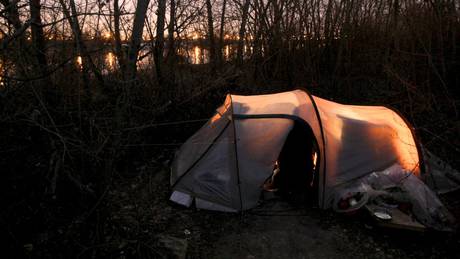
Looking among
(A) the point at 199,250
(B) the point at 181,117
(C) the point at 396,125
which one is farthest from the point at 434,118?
(A) the point at 199,250

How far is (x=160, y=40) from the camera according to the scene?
867cm

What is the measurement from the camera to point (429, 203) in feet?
15.7

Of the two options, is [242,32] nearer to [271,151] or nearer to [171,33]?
[171,33]

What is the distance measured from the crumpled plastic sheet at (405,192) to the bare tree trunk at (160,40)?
4912 millimetres

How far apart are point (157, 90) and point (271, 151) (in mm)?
3690

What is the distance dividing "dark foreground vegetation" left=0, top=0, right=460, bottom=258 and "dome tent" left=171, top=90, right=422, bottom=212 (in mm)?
326

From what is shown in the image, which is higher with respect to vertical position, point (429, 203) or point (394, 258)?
point (429, 203)

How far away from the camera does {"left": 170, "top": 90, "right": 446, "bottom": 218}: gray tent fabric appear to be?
5.33m

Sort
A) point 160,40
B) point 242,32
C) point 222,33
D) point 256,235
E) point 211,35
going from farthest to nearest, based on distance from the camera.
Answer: point 222,33 → point 211,35 → point 242,32 → point 160,40 → point 256,235

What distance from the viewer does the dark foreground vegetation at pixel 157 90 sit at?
12.6 feet

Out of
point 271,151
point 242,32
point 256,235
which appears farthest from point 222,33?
point 256,235

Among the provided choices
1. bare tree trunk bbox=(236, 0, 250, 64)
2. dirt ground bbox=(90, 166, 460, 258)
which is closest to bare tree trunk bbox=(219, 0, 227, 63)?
bare tree trunk bbox=(236, 0, 250, 64)

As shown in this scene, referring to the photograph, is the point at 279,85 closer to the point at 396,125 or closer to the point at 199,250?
the point at 396,125

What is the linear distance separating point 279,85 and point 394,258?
22.5ft
